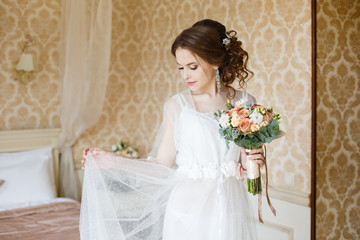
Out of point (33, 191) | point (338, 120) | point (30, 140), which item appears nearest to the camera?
point (338, 120)

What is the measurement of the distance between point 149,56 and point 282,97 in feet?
6.76

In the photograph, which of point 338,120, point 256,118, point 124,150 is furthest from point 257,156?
point 124,150

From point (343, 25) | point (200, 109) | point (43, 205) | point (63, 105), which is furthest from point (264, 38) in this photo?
point (43, 205)

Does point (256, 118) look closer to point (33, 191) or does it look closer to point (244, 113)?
point (244, 113)

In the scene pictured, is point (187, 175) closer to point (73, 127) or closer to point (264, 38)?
point (264, 38)

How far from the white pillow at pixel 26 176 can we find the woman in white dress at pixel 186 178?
2022mm

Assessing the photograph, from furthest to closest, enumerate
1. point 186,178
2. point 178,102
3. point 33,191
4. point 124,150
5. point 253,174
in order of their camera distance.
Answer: point 124,150
point 33,191
point 178,102
point 186,178
point 253,174

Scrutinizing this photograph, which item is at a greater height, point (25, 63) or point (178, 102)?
point (25, 63)

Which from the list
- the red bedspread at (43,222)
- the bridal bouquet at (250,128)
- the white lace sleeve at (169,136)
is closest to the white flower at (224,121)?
the bridal bouquet at (250,128)

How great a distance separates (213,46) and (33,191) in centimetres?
262

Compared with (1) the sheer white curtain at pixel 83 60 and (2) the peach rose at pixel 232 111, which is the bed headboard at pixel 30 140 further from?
(2) the peach rose at pixel 232 111

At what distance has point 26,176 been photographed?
12.7 feet

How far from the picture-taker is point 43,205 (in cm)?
367

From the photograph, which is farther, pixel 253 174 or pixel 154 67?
pixel 154 67
